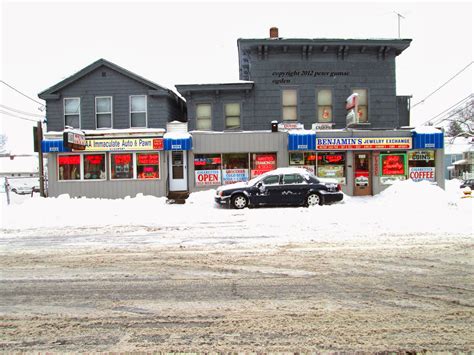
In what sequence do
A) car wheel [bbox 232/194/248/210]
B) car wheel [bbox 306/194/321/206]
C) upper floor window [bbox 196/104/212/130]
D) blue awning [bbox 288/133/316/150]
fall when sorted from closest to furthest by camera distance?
car wheel [bbox 232/194/248/210] < car wheel [bbox 306/194/321/206] < blue awning [bbox 288/133/316/150] < upper floor window [bbox 196/104/212/130]

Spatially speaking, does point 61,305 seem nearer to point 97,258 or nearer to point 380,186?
point 97,258

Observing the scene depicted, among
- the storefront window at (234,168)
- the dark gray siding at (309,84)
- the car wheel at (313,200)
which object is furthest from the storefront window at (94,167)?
the car wheel at (313,200)

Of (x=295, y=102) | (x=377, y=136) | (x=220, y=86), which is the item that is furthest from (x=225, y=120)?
(x=377, y=136)

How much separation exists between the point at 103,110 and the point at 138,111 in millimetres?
1869

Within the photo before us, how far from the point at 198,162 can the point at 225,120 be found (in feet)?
9.47

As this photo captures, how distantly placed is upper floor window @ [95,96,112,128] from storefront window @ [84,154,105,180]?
1.87 m

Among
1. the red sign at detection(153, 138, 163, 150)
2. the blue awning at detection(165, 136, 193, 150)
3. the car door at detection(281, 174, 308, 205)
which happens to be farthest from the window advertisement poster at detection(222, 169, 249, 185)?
the car door at detection(281, 174, 308, 205)

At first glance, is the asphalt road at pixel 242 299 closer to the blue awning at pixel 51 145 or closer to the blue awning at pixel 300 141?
the blue awning at pixel 300 141

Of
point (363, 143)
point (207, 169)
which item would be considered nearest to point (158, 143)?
point (207, 169)

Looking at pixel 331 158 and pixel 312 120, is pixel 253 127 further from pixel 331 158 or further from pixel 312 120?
pixel 331 158

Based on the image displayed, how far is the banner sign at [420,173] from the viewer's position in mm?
19672

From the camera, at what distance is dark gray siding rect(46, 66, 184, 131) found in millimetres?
20078

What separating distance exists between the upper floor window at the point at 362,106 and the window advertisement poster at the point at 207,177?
330 inches

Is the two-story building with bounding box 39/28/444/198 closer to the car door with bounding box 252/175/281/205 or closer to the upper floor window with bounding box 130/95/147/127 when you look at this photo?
the upper floor window with bounding box 130/95/147/127
